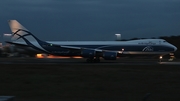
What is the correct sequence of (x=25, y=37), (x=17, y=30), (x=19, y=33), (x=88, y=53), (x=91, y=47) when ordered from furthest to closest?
(x=17, y=30)
(x=19, y=33)
(x=25, y=37)
(x=91, y=47)
(x=88, y=53)

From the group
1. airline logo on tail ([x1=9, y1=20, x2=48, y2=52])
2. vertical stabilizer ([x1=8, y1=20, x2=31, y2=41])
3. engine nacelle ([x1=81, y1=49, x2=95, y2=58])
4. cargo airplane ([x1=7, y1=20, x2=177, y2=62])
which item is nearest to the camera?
engine nacelle ([x1=81, y1=49, x2=95, y2=58])

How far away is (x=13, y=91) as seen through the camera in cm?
1761

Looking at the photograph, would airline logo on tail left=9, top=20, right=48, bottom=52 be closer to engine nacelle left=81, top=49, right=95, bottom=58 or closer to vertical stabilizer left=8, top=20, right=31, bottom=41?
vertical stabilizer left=8, top=20, right=31, bottom=41

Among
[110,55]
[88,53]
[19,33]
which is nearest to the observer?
[110,55]

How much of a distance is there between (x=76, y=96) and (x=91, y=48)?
33.2 m

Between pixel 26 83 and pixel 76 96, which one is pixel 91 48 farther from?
pixel 76 96

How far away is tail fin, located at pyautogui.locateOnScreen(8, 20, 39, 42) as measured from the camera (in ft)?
163

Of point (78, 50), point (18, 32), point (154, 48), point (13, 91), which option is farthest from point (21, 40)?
point (13, 91)

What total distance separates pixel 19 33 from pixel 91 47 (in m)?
9.99

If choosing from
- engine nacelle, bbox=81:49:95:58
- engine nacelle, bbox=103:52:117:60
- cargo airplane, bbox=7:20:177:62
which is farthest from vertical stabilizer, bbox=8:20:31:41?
engine nacelle, bbox=103:52:117:60

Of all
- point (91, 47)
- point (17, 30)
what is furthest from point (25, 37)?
point (91, 47)

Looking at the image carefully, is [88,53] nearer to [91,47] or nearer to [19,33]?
[91,47]

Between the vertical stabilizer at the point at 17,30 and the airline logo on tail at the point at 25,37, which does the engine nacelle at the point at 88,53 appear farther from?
the vertical stabilizer at the point at 17,30

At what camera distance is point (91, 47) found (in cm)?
4928
